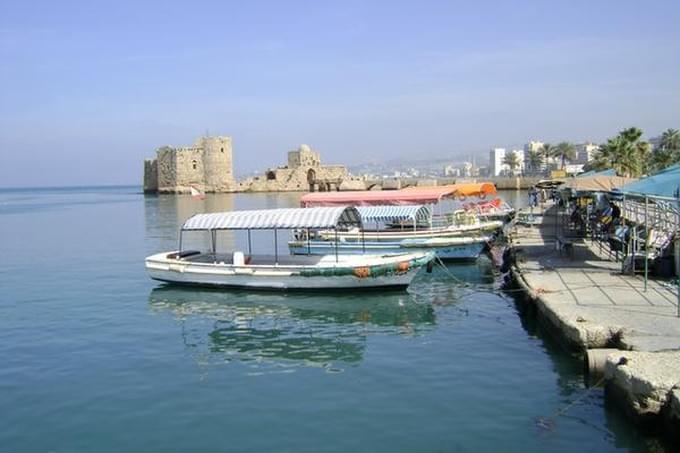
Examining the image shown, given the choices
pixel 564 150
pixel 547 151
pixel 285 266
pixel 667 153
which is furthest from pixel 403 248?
pixel 547 151

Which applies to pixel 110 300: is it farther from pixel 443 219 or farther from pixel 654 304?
pixel 443 219

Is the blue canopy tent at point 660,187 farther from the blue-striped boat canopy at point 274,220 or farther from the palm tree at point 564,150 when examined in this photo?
the palm tree at point 564,150

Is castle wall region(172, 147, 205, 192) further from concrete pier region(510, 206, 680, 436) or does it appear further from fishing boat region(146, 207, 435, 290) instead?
concrete pier region(510, 206, 680, 436)

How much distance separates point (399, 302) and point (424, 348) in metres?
4.94

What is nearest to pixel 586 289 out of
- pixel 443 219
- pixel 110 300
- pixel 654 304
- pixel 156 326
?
pixel 654 304

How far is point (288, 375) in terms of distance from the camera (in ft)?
40.6

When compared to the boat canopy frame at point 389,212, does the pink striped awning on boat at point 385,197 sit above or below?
above

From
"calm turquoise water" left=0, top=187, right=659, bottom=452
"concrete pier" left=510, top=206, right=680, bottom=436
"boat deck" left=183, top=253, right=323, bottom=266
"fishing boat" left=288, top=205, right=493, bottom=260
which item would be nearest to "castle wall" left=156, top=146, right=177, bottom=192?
"fishing boat" left=288, top=205, right=493, bottom=260

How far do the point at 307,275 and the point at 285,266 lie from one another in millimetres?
796

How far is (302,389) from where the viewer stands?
1154cm

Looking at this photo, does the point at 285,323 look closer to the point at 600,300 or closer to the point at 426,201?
the point at 600,300

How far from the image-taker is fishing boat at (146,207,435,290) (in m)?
19.6

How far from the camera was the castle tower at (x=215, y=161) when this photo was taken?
10038cm

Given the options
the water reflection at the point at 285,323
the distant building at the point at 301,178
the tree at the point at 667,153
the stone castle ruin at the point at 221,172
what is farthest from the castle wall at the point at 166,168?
the water reflection at the point at 285,323
